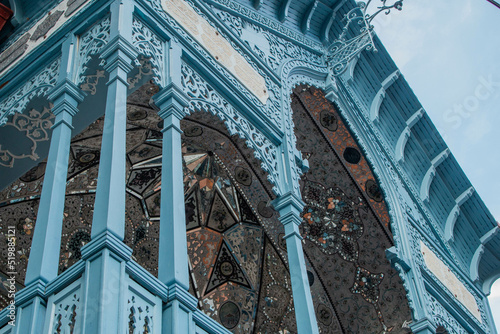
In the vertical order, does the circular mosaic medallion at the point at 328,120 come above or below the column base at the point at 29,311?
above

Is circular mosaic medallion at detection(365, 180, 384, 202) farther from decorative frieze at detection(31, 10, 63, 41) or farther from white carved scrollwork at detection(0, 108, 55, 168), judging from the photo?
decorative frieze at detection(31, 10, 63, 41)

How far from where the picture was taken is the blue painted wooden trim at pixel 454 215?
9.87 meters

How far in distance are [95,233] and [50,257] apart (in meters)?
0.41

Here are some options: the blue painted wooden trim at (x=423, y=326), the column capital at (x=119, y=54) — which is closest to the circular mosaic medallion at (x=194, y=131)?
the column capital at (x=119, y=54)

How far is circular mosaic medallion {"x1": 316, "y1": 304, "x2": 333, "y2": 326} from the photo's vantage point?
897cm

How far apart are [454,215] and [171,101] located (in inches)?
254

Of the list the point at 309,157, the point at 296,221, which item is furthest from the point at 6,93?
the point at 309,157

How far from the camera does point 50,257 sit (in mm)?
3900

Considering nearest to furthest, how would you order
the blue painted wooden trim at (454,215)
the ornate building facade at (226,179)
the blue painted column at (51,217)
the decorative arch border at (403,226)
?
the blue painted column at (51,217) → the ornate building facade at (226,179) → the decorative arch border at (403,226) → the blue painted wooden trim at (454,215)

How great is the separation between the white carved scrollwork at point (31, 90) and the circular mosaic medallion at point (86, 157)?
2.79 m

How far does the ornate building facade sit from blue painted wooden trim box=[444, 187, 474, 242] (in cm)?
2

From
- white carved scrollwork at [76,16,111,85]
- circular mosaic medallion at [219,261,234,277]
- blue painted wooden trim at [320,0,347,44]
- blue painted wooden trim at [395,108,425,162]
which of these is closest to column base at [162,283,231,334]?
white carved scrollwork at [76,16,111,85]

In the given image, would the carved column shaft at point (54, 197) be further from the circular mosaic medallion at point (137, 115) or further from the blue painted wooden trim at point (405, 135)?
the blue painted wooden trim at point (405, 135)

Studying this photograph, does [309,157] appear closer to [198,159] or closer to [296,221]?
[198,159]
